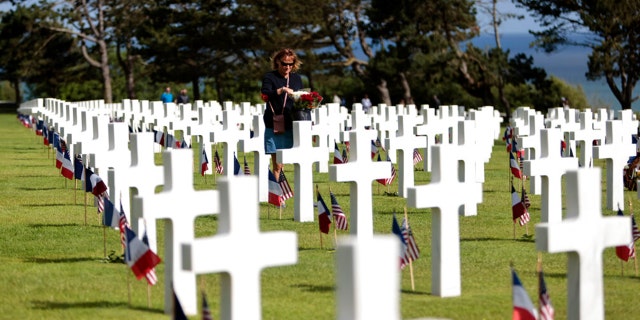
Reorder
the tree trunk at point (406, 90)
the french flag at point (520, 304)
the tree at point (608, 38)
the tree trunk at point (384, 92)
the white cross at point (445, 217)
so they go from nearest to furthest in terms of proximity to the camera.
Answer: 1. the french flag at point (520, 304)
2. the white cross at point (445, 217)
3. the tree at point (608, 38)
4. the tree trunk at point (406, 90)
5. the tree trunk at point (384, 92)

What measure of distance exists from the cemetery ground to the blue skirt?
0.70 metres

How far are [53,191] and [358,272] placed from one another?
14258 millimetres

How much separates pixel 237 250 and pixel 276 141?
351 inches

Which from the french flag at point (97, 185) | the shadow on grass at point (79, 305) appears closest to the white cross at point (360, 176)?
the french flag at point (97, 185)

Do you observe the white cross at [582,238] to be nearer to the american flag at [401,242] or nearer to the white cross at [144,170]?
the american flag at [401,242]

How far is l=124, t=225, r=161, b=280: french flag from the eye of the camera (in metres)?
8.76

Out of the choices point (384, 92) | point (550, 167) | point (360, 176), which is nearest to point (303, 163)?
point (360, 176)

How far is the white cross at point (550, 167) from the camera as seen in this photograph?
38.6 feet

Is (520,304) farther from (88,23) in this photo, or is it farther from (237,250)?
(88,23)

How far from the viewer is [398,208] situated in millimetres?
15898

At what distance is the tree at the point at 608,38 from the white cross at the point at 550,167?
33.8 meters

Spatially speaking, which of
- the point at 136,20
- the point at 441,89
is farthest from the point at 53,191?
the point at 136,20

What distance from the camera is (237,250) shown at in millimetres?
6770

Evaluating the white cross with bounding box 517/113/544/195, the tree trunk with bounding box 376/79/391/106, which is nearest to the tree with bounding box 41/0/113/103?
the tree trunk with bounding box 376/79/391/106
